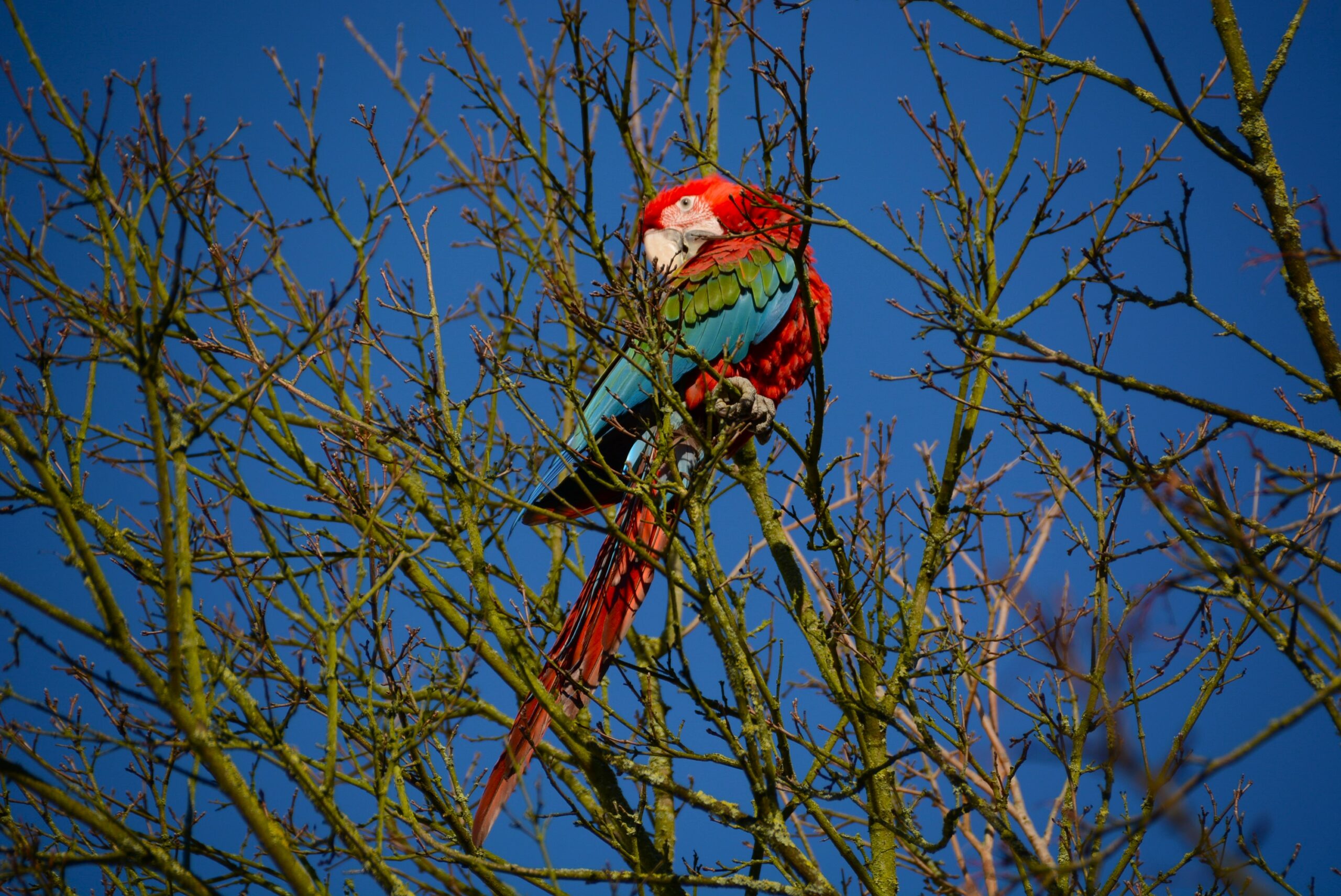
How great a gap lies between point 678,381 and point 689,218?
78 cm

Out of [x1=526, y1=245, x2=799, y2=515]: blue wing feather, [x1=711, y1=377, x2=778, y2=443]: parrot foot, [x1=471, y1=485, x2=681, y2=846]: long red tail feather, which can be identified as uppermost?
[x1=526, y1=245, x2=799, y2=515]: blue wing feather

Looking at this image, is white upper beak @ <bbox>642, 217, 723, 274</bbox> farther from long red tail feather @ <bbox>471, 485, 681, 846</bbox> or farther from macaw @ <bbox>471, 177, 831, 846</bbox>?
long red tail feather @ <bbox>471, 485, 681, 846</bbox>

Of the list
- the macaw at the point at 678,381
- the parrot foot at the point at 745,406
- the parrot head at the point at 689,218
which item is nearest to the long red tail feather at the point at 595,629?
the macaw at the point at 678,381

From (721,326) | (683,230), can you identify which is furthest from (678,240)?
(721,326)

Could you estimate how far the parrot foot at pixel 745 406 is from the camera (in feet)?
10.8

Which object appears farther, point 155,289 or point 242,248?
point 242,248

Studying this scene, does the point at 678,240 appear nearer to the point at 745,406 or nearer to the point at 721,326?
the point at 721,326

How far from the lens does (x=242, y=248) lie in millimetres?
2773

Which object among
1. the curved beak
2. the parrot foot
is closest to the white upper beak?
the curved beak

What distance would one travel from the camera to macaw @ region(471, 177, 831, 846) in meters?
2.88

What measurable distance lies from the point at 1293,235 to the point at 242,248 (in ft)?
8.64

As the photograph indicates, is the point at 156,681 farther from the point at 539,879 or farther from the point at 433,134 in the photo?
the point at 433,134

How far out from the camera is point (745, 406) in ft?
11.0

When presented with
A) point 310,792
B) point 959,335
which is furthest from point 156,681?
point 959,335
